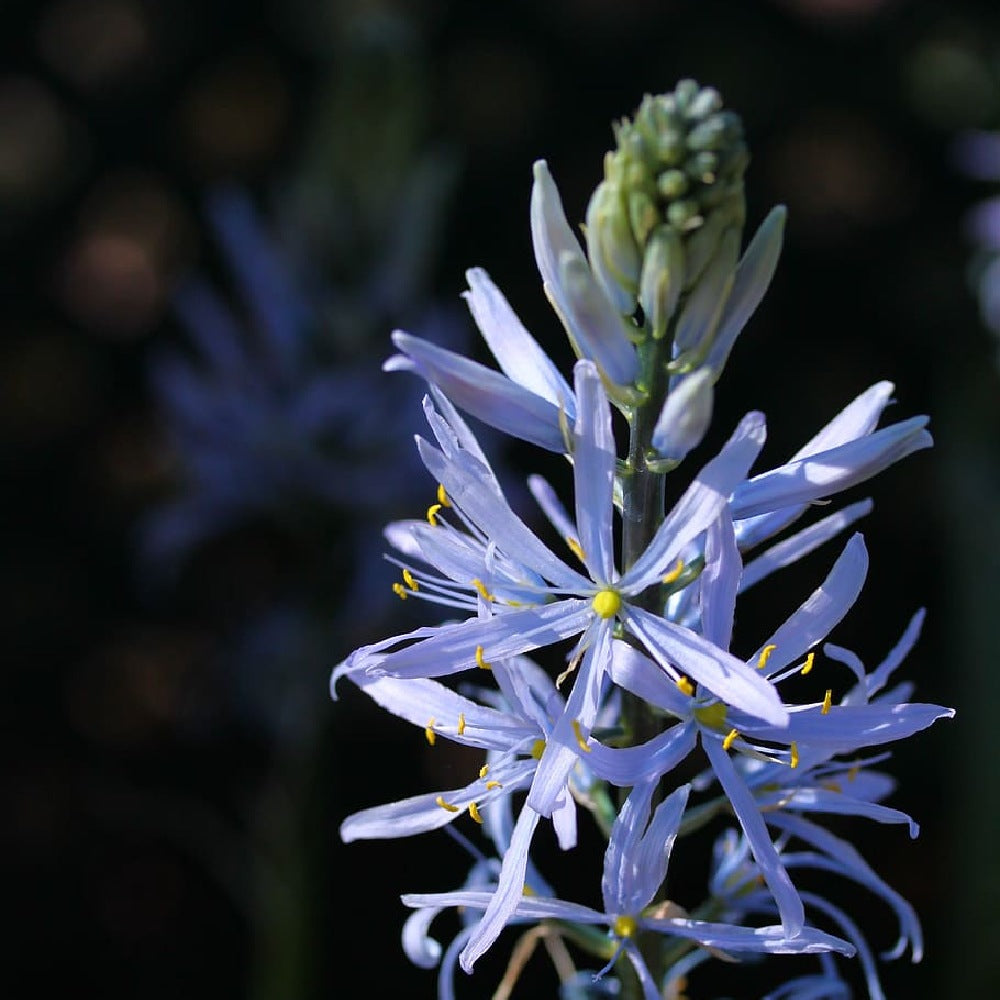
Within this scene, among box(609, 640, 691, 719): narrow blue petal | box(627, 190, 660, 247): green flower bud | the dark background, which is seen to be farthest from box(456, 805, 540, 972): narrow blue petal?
the dark background

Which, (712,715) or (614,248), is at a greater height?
(614,248)

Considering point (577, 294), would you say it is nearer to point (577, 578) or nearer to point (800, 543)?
point (577, 578)

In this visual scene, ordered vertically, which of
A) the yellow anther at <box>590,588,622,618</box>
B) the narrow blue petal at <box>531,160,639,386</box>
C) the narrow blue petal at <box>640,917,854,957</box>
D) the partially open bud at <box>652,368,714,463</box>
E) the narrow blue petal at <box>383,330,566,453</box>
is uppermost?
the narrow blue petal at <box>531,160,639,386</box>

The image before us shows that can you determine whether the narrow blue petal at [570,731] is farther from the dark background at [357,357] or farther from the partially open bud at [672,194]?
the dark background at [357,357]

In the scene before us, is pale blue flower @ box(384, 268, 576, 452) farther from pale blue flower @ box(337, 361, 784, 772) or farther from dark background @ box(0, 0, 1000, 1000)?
dark background @ box(0, 0, 1000, 1000)

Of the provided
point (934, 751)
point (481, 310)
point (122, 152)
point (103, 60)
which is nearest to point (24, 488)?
point (122, 152)

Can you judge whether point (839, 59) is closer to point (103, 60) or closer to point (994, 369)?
point (994, 369)

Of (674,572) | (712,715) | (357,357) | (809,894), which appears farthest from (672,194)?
(357,357)
